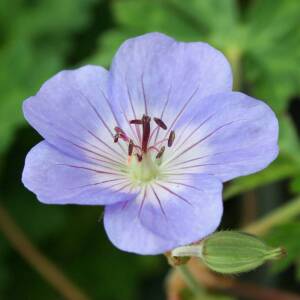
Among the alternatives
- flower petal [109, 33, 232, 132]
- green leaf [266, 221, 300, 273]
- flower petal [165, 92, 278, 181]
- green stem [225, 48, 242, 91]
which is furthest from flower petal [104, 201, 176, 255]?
green stem [225, 48, 242, 91]

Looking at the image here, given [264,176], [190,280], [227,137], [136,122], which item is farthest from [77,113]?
[264,176]

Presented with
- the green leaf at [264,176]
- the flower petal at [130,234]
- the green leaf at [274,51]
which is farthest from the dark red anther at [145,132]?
the green leaf at [274,51]

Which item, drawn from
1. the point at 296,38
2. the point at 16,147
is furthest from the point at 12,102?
the point at 296,38

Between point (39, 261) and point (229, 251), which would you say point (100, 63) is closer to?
point (39, 261)

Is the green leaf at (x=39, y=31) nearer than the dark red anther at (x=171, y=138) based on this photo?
No

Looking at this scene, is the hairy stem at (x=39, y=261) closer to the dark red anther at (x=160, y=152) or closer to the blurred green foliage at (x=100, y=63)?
the blurred green foliage at (x=100, y=63)

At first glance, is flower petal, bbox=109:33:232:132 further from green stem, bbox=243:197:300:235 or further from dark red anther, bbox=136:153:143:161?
green stem, bbox=243:197:300:235
